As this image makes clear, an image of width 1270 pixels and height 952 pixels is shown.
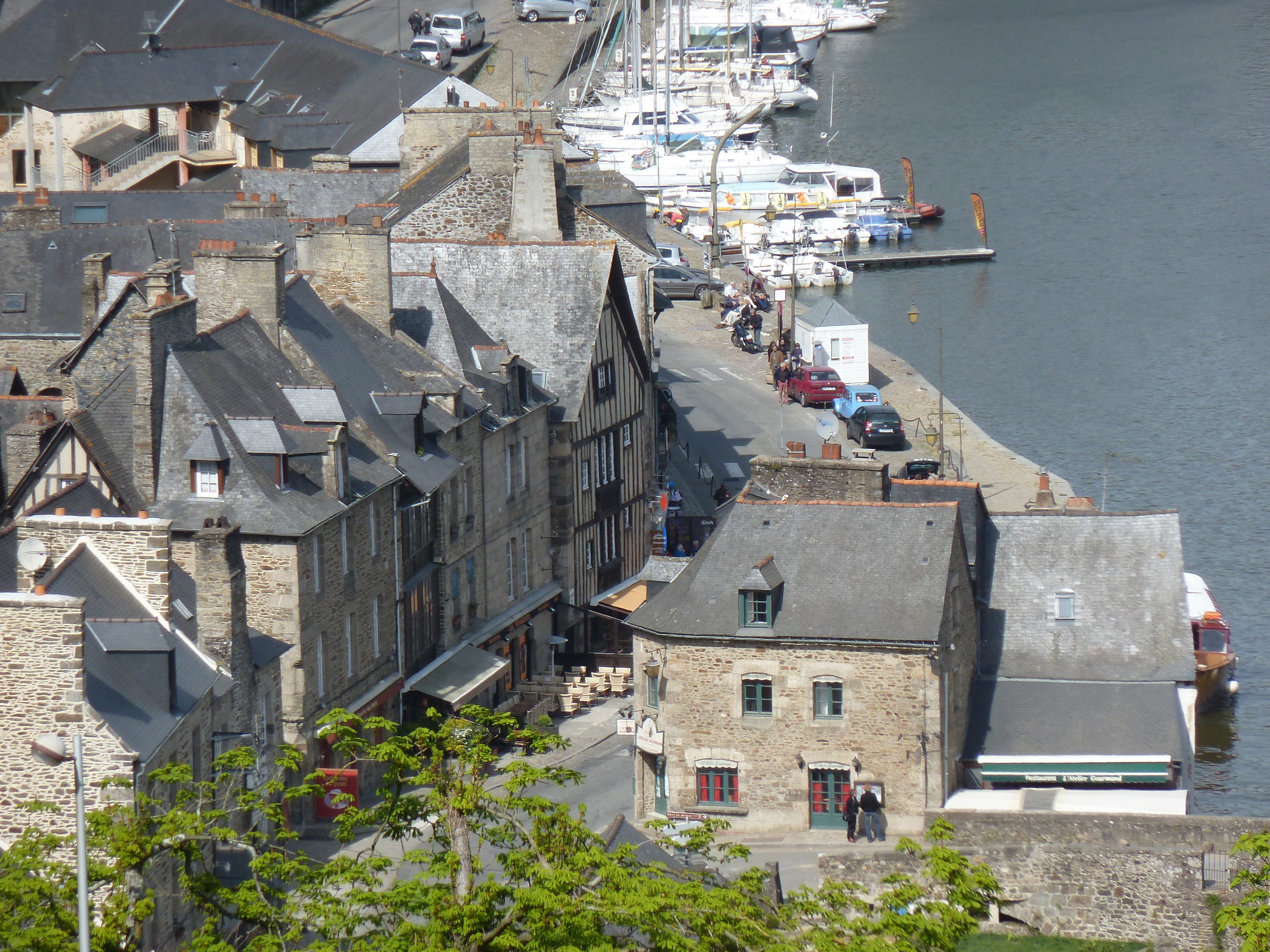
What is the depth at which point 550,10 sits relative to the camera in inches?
4961

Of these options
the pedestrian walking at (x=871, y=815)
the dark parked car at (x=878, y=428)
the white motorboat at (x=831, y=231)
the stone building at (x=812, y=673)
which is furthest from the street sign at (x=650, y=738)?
the white motorboat at (x=831, y=231)

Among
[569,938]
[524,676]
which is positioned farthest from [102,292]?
[569,938]

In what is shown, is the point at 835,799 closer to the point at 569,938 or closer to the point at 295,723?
the point at 295,723

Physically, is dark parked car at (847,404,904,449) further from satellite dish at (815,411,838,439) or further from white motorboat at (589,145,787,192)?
white motorboat at (589,145,787,192)

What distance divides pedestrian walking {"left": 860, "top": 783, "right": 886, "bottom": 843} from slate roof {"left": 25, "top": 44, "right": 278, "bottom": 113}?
2004 inches

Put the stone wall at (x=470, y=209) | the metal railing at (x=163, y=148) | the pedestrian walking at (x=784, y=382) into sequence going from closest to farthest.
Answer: the stone wall at (x=470, y=209)
the pedestrian walking at (x=784, y=382)
the metal railing at (x=163, y=148)

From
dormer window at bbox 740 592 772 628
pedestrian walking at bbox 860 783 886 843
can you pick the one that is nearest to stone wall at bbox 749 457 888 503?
dormer window at bbox 740 592 772 628

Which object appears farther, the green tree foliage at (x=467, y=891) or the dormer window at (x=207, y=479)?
the dormer window at (x=207, y=479)

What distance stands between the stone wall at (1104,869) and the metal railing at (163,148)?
5132cm

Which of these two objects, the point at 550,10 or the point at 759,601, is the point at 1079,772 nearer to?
the point at 759,601

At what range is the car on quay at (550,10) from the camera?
125812 mm

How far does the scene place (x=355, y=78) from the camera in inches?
3191

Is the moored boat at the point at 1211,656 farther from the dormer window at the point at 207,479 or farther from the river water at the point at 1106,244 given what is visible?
the dormer window at the point at 207,479

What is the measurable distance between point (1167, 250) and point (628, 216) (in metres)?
48.7
